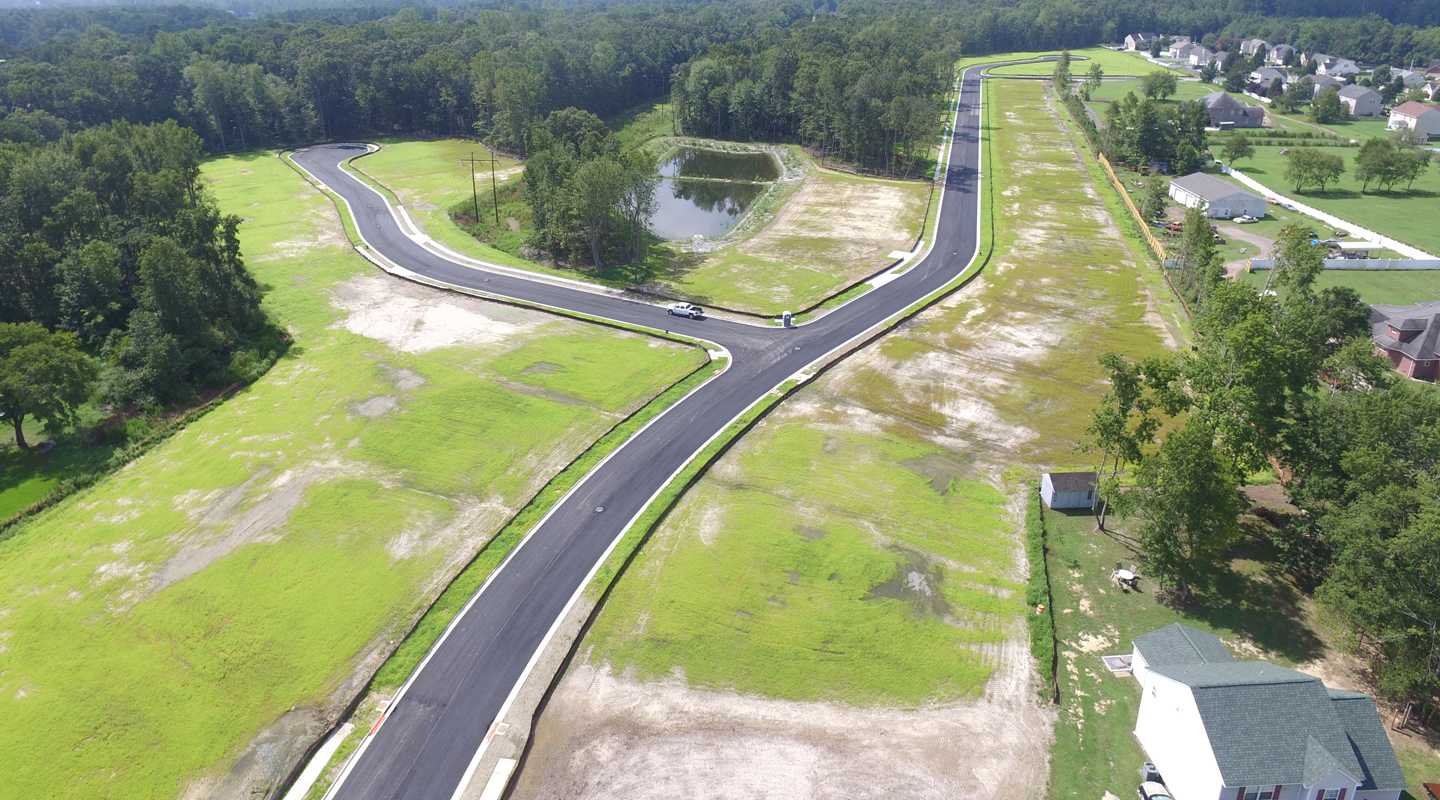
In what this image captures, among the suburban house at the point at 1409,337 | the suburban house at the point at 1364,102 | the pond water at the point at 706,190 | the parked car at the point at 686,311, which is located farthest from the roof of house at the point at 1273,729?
the suburban house at the point at 1364,102

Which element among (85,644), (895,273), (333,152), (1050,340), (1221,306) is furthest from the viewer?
(333,152)

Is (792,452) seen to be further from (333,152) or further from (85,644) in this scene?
(333,152)

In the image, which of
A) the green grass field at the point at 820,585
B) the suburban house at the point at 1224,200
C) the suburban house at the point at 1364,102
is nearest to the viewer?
the green grass field at the point at 820,585

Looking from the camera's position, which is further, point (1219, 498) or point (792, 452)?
point (792, 452)

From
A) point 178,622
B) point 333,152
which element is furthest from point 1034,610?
point 333,152

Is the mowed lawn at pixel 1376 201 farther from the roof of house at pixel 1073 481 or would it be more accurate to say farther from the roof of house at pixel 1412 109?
the roof of house at pixel 1073 481

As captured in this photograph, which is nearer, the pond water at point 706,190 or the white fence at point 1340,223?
the white fence at point 1340,223

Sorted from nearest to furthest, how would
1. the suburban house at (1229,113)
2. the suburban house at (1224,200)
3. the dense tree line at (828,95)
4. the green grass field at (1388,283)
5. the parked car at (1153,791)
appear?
1. the parked car at (1153,791)
2. the green grass field at (1388,283)
3. the suburban house at (1224,200)
4. the dense tree line at (828,95)
5. the suburban house at (1229,113)
